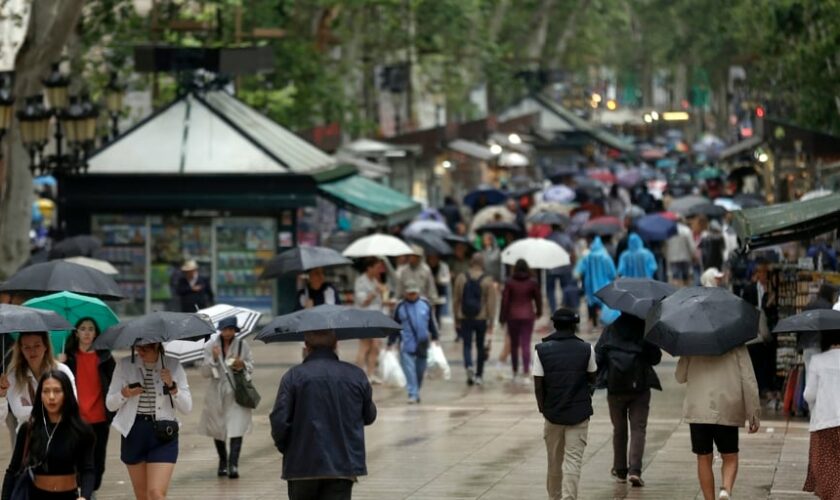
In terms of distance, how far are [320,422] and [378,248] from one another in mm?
15453

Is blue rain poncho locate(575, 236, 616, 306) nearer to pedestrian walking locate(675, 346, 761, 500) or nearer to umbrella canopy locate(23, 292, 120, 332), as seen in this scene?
pedestrian walking locate(675, 346, 761, 500)

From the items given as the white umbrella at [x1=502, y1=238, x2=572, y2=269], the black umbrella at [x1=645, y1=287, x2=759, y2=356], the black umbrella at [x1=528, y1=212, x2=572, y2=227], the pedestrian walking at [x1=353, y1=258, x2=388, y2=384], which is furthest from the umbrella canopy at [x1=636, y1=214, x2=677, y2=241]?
the black umbrella at [x1=645, y1=287, x2=759, y2=356]

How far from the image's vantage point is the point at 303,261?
2175cm

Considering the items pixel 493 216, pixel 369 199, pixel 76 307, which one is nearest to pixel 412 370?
pixel 76 307

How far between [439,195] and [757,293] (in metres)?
38.6

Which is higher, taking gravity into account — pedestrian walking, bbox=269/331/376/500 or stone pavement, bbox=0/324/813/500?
pedestrian walking, bbox=269/331/376/500

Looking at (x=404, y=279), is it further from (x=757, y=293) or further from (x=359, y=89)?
(x=359, y=89)

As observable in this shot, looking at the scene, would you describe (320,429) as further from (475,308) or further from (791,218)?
(475,308)

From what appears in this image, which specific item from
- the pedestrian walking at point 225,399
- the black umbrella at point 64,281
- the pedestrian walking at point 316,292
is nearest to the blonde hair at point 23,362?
the black umbrella at point 64,281

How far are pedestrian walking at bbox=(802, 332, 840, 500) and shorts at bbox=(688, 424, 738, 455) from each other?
642 mm

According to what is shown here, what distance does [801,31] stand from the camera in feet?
121

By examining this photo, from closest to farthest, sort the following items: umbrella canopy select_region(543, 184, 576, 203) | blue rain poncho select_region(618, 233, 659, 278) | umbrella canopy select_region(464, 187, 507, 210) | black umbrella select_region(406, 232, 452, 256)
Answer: black umbrella select_region(406, 232, 452, 256) < blue rain poncho select_region(618, 233, 659, 278) < umbrella canopy select_region(543, 184, 576, 203) < umbrella canopy select_region(464, 187, 507, 210)

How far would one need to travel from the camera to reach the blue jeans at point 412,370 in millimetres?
22219

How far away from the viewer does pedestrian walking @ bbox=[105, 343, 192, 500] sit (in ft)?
42.5
